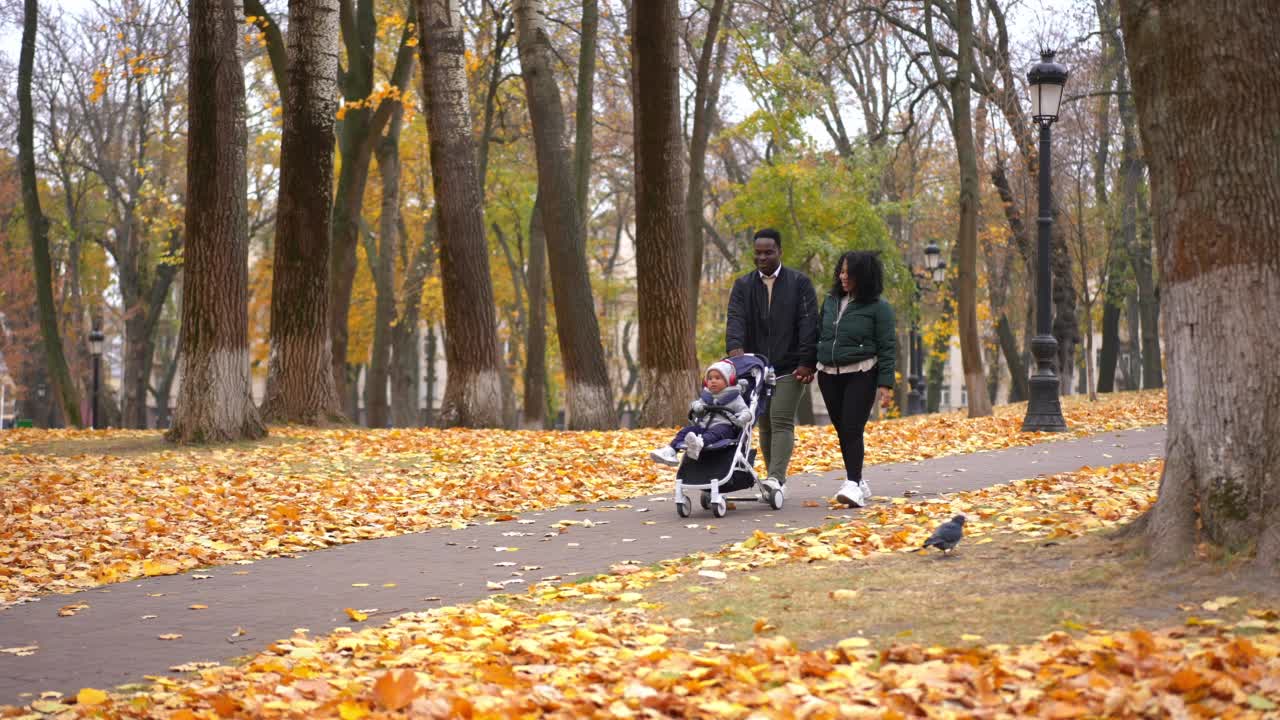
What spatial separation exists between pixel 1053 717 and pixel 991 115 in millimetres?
26383

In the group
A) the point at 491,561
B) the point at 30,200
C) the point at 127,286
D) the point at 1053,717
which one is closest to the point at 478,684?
the point at 1053,717

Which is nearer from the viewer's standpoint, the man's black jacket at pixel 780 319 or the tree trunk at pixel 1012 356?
the man's black jacket at pixel 780 319

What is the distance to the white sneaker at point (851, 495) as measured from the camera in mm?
9922

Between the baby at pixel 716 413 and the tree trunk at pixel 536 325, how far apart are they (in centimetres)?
1865

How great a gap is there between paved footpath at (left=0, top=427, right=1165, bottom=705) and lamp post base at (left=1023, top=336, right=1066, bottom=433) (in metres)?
6.70

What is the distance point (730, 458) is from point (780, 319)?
1198 millimetres

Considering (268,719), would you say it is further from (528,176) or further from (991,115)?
(528,176)

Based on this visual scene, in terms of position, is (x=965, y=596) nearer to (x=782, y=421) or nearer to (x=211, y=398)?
(x=782, y=421)

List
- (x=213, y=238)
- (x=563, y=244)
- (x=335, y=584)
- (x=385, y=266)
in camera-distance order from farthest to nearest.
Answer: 1. (x=385, y=266)
2. (x=563, y=244)
3. (x=213, y=238)
4. (x=335, y=584)

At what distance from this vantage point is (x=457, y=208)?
64.4 ft

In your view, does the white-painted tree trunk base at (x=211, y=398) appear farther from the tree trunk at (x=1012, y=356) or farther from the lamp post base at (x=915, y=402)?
the tree trunk at (x=1012, y=356)

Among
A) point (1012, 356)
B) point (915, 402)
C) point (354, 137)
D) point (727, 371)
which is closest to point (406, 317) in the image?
point (354, 137)

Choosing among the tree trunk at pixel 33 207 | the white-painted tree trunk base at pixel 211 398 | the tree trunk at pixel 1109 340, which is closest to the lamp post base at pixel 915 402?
the tree trunk at pixel 1109 340

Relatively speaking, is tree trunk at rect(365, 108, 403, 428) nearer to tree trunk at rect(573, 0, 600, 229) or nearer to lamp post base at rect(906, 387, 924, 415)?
tree trunk at rect(573, 0, 600, 229)
